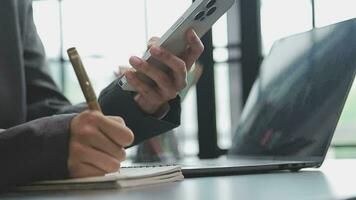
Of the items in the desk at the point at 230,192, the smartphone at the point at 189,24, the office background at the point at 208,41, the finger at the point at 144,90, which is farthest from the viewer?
the office background at the point at 208,41

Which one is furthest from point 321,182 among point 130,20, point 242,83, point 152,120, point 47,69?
point 130,20

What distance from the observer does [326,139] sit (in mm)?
900

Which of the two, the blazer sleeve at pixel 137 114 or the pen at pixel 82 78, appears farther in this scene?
the blazer sleeve at pixel 137 114

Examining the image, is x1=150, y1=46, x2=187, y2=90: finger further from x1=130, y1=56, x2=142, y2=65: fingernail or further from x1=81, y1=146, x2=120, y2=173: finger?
x1=81, y1=146, x2=120, y2=173: finger

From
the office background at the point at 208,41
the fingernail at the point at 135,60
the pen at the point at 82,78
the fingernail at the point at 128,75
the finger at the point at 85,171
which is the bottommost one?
the finger at the point at 85,171

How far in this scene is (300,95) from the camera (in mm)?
1034

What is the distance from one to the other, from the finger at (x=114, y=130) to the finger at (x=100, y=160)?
0.09 feet

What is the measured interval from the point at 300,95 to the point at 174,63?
32 cm

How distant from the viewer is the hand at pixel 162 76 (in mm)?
796

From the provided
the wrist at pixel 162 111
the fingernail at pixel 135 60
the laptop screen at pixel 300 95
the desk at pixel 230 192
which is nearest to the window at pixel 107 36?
the laptop screen at pixel 300 95

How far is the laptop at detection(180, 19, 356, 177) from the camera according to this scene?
0.90 m

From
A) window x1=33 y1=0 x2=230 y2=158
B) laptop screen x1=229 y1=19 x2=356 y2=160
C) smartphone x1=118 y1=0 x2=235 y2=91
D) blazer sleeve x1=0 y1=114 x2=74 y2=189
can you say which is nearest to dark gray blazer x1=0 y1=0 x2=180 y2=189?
blazer sleeve x1=0 y1=114 x2=74 y2=189

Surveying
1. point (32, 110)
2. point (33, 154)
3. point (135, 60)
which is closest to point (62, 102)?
point (32, 110)

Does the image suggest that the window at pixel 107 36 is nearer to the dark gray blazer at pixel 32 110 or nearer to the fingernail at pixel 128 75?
the dark gray blazer at pixel 32 110
